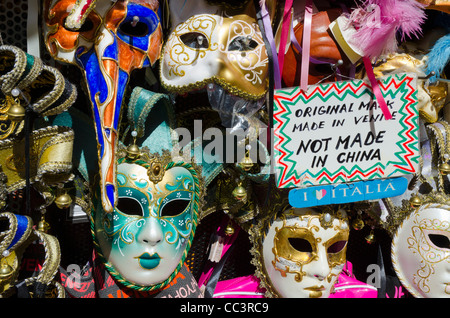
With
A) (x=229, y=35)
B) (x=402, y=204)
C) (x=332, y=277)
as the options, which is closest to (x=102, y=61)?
(x=229, y=35)

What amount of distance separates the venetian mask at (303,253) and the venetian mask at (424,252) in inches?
11.3

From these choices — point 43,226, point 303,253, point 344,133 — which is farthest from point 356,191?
point 43,226

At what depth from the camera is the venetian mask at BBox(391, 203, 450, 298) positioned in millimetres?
1966

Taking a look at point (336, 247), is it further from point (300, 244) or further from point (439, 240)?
point (439, 240)

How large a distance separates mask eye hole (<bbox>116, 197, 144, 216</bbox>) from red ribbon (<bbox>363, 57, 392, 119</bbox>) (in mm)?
811

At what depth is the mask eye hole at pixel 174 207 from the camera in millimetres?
1766

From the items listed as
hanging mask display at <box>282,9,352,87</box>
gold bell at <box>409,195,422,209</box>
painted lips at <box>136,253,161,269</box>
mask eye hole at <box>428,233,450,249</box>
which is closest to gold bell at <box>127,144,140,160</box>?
painted lips at <box>136,253,161,269</box>

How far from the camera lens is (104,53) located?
1.50 metres

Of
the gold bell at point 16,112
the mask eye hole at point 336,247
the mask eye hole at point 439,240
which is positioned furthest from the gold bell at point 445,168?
the gold bell at point 16,112

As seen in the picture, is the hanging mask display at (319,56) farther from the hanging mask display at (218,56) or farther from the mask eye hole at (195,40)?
the mask eye hole at (195,40)

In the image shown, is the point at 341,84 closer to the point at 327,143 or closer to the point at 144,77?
the point at 327,143

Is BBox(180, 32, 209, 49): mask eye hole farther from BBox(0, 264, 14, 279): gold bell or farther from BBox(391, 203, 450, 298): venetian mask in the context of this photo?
BBox(391, 203, 450, 298): venetian mask

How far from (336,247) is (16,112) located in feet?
3.80

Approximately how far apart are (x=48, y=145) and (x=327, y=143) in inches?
32.8
